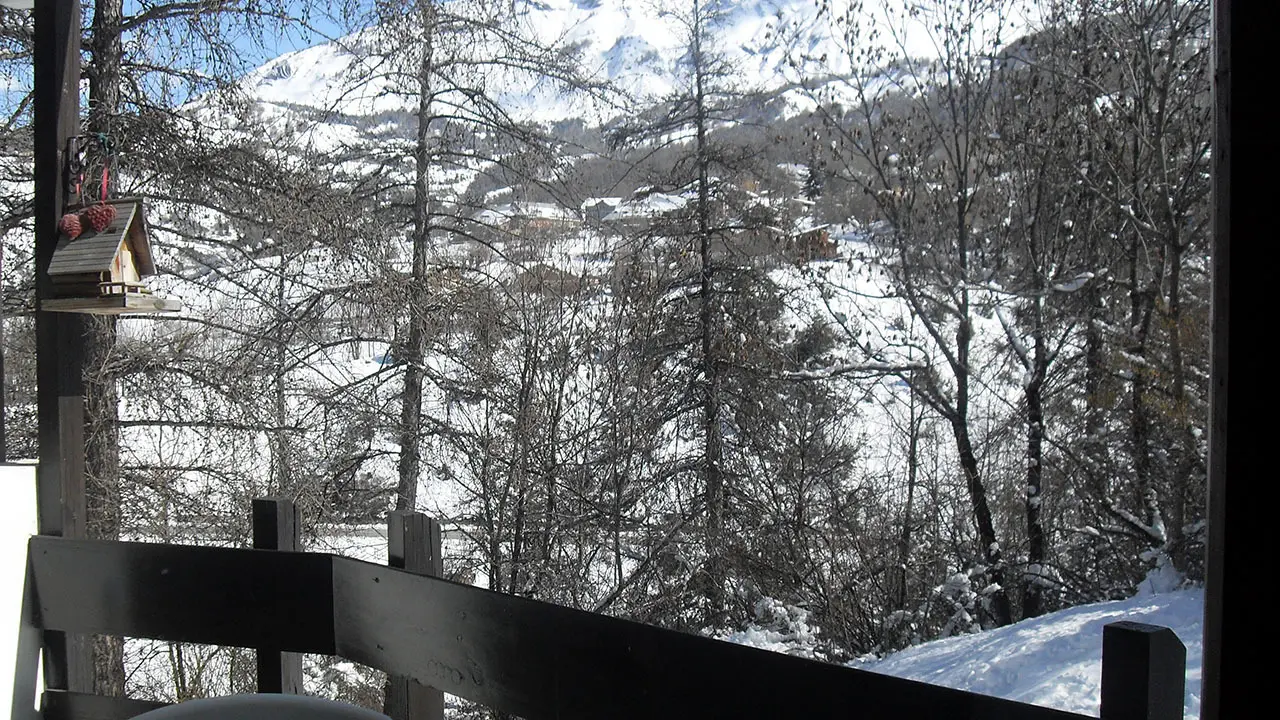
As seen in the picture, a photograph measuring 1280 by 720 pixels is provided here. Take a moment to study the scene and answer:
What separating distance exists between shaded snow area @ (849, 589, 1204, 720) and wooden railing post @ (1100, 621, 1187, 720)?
2.80m

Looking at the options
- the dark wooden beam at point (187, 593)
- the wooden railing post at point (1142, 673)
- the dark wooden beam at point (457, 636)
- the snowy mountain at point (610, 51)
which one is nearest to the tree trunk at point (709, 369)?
the snowy mountain at point (610, 51)

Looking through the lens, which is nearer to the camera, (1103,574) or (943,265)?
(1103,574)

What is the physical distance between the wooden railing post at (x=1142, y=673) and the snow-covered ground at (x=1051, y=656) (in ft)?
9.06

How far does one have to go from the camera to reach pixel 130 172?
6141mm

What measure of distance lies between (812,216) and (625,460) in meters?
3.52

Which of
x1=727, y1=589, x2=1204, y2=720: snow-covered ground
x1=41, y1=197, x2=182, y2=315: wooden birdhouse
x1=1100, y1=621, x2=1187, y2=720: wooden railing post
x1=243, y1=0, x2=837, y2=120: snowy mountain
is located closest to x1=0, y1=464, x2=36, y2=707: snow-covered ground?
x1=41, y1=197, x2=182, y2=315: wooden birdhouse

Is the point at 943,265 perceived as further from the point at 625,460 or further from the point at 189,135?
the point at 189,135

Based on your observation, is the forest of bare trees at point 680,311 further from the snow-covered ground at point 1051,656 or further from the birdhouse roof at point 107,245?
the birdhouse roof at point 107,245

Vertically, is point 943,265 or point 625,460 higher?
point 943,265

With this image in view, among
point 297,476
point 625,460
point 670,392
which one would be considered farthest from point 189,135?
point 670,392

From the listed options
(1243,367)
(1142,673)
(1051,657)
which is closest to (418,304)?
(1051,657)

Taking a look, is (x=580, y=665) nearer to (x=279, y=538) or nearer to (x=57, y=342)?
(x=279, y=538)

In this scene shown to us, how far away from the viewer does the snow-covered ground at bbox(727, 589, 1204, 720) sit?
12.8ft

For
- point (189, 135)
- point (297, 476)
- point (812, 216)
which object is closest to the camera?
point (189, 135)
